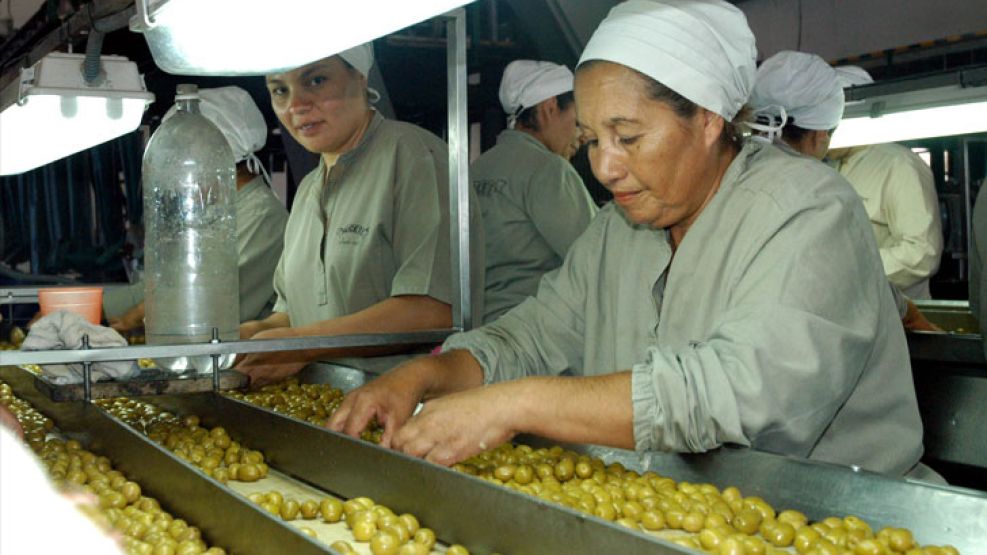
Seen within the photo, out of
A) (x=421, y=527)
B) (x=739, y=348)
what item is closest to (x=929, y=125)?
(x=739, y=348)

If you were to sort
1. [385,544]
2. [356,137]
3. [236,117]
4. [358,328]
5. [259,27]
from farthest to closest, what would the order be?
1. [236,117]
2. [356,137]
3. [358,328]
4. [259,27]
5. [385,544]

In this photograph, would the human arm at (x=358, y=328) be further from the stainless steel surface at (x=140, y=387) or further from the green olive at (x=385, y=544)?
the green olive at (x=385, y=544)

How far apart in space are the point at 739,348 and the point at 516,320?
94 cm

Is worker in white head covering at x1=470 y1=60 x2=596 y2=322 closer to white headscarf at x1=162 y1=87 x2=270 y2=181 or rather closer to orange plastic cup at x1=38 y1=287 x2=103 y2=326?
white headscarf at x1=162 y1=87 x2=270 y2=181

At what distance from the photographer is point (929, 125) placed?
3594mm

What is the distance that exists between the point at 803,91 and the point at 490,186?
4.71ft

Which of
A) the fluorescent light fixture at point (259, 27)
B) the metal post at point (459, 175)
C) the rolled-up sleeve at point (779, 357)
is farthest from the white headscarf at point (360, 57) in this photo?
the rolled-up sleeve at point (779, 357)

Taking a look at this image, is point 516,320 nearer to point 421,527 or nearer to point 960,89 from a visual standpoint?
point 421,527

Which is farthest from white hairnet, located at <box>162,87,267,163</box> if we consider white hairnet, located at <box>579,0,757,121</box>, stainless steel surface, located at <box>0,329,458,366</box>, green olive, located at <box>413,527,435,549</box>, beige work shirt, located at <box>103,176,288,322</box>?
green olive, located at <box>413,527,435,549</box>

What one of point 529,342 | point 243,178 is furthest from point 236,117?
point 529,342

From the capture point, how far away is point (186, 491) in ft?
5.77

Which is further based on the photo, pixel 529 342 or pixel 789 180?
pixel 529 342

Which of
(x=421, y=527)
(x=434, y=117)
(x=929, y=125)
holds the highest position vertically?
(x=434, y=117)

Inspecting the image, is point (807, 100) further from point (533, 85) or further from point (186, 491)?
point (186, 491)
